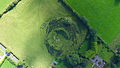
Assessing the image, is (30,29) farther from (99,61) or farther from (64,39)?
(99,61)

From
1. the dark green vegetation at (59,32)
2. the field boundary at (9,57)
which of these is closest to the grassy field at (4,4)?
the dark green vegetation at (59,32)

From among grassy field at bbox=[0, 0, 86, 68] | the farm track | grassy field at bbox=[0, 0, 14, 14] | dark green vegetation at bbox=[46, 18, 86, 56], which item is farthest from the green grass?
the farm track

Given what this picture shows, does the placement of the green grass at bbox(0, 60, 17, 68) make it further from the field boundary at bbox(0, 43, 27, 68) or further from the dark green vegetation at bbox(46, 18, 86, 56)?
the dark green vegetation at bbox(46, 18, 86, 56)

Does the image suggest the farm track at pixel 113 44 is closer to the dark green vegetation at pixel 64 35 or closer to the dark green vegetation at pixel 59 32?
the dark green vegetation at pixel 59 32

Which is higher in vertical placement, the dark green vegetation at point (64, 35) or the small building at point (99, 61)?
the dark green vegetation at point (64, 35)

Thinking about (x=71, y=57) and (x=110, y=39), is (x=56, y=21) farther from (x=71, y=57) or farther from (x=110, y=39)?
(x=110, y=39)
